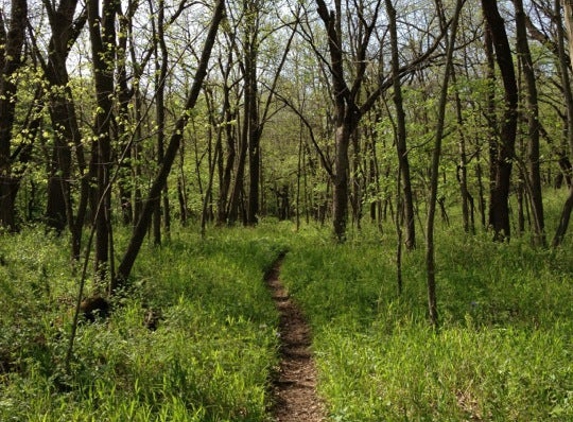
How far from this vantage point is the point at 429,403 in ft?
12.8

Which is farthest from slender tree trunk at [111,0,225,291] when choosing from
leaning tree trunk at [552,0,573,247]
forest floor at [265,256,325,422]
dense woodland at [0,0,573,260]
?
leaning tree trunk at [552,0,573,247]

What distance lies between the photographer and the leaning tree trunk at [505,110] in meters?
9.75

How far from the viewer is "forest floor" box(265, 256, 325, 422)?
445 centimetres

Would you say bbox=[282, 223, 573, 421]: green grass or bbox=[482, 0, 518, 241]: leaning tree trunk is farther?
bbox=[482, 0, 518, 241]: leaning tree trunk

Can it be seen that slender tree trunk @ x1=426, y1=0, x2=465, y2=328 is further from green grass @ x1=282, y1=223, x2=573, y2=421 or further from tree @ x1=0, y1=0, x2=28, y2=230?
tree @ x1=0, y1=0, x2=28, y2=230

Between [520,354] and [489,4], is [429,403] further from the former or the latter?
[489,4]

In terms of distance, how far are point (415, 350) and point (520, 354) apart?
3.30ft

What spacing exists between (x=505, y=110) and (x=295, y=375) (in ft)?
24.5

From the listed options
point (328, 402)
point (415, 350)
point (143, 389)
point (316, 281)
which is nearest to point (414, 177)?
point (316, 281)

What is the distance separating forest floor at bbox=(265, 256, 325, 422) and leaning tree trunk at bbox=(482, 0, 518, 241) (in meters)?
5.15

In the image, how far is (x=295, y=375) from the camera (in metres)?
5.34

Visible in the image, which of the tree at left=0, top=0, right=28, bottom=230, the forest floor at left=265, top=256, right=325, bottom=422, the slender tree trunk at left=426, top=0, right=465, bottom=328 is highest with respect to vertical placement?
the tree at left=0, top=0, right=28, bottom=230

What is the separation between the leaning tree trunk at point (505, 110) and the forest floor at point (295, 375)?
5154 mm

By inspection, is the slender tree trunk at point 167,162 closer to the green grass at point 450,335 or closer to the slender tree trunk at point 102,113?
the slender tree trunk at point 102,113
